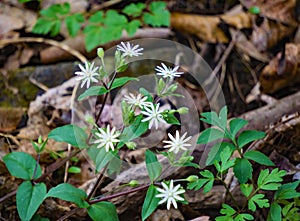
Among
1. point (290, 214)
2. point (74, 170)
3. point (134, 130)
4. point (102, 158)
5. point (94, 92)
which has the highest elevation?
point (94, 92)

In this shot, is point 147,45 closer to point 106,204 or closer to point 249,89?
point 249,89

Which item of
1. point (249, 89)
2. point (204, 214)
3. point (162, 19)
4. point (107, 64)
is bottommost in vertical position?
point (204, 214)

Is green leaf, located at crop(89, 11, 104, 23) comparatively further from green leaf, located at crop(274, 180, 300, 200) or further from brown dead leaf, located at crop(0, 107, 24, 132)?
green leaf, located at crop(274, 180, 300, 200)

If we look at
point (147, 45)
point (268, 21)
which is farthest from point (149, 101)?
point (268, 21)

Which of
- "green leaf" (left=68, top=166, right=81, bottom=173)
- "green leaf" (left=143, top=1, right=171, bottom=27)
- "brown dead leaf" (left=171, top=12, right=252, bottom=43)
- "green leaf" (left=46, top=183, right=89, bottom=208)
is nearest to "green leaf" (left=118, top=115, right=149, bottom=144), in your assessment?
"green leaf" (left=46, top=183, right=89, bottom=208)

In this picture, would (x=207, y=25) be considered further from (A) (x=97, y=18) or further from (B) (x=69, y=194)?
(B) (x=69, y=194)

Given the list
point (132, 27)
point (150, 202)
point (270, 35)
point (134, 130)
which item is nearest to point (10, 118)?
point (132, 27)

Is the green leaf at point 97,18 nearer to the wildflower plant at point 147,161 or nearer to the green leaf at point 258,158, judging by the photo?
the wildflower plant at point 147,161
